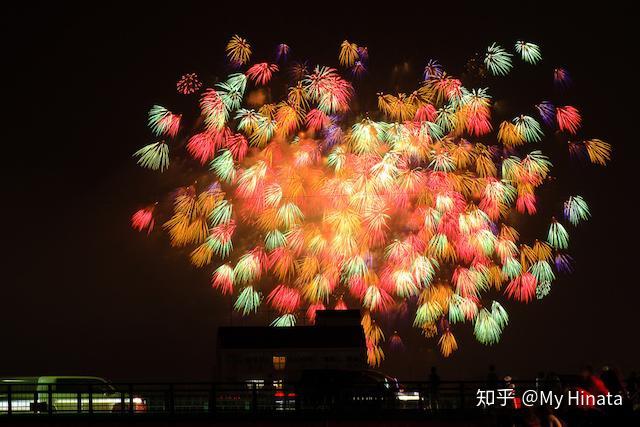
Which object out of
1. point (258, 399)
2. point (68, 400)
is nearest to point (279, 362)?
point (258, 399)

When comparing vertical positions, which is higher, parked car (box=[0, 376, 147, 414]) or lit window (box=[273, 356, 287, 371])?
lit window (box=[273, 356, 287, 371])

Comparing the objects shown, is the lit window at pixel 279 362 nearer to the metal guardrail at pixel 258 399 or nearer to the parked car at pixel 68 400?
the parked car at pixel 68 400

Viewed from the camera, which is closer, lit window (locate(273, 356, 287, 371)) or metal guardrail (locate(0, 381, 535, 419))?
metal guardrail (locate(0, 381, 535, 419))

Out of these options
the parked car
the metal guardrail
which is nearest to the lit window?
the parked car

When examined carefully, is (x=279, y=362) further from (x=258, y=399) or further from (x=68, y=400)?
(x=68, y=400)

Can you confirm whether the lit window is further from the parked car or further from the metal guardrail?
the metal guardrail

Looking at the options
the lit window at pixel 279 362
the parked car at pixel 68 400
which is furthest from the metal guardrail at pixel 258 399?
the lit window at pixel 279 362
